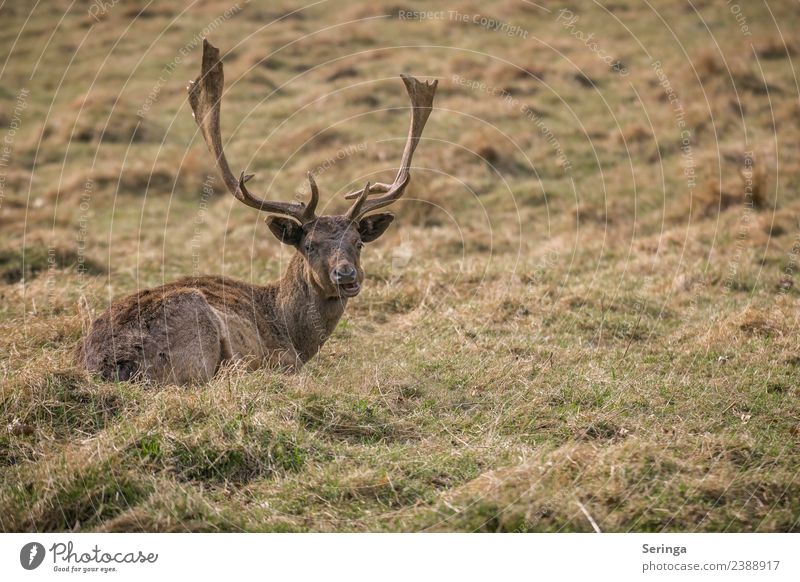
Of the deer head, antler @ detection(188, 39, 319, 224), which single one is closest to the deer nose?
the deer head

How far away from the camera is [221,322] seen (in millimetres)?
8805

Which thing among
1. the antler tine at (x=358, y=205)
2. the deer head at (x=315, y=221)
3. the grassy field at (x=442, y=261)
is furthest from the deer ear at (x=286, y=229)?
the grassy field at (x=442, y=261)

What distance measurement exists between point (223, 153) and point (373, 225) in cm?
175

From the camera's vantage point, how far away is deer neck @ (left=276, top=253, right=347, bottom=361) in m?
9.59

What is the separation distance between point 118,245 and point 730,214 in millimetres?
10017

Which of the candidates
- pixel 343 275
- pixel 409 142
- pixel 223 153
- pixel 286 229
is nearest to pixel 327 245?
pixel 286 229

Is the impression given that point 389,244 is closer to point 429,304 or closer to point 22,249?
point 429,304

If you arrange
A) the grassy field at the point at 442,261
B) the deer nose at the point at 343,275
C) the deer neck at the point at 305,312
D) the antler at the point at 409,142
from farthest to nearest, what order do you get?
the antler at the point at 409,142 < the deer neck at the point at 305,312 < the deer nose at the point at 343,275 < the grassy field at the point at 442,261

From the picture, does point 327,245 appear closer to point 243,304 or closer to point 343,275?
point 343,275

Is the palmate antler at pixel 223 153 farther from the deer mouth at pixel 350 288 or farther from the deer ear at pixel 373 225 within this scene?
the deer mouth at pixel 350 288

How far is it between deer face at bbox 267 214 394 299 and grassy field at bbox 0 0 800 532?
950mm

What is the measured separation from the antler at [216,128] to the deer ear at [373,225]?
0.60 m

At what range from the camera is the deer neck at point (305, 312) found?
31.5ft

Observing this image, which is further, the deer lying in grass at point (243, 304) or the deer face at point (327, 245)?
the deer face at point (327, 245)
